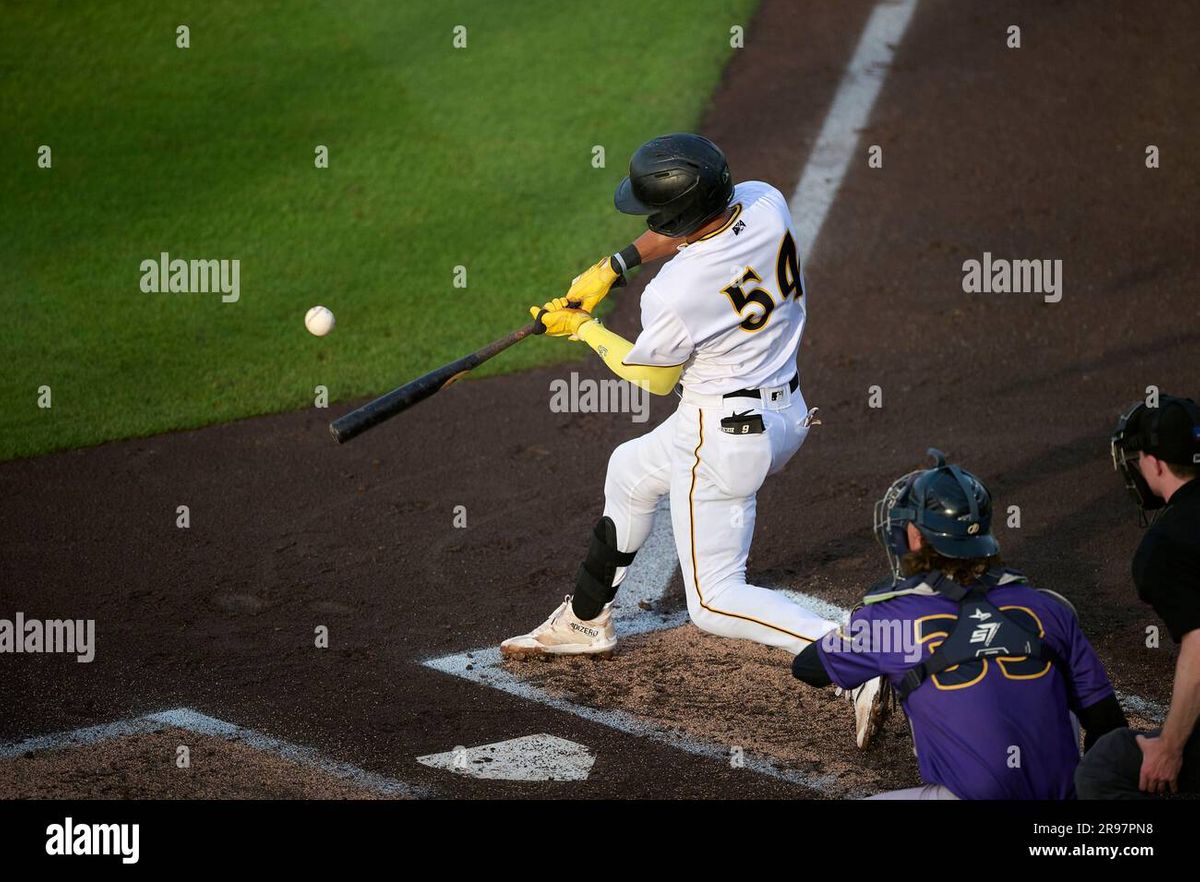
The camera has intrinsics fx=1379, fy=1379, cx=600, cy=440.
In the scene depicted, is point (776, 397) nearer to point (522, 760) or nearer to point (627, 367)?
point (627, 367)

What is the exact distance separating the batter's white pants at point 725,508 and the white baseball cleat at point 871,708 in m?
0.27

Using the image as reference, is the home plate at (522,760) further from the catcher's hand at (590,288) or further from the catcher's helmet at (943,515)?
the catcher's hand at (590,288)

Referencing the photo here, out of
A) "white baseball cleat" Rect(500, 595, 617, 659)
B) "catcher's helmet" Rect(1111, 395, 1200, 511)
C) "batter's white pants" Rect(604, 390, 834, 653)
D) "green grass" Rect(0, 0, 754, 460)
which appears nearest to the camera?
"catcher's helmet" Rect(1111, 395, 1200, 511)

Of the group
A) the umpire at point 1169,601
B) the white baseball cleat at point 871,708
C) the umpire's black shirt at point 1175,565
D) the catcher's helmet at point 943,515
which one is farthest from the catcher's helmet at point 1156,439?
the white baseball cleat at point 871,708

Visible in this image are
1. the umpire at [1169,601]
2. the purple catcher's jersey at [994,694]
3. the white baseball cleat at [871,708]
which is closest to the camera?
the purple catcher's jersey at [994,694]

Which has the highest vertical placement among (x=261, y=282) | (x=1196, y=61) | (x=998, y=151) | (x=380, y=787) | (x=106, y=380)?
(x=1196, y=61)

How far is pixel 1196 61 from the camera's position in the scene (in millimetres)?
10953

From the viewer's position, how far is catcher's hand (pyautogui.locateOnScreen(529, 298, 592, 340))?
5027mm

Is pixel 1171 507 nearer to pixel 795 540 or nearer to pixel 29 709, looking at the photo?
pixel 795 540

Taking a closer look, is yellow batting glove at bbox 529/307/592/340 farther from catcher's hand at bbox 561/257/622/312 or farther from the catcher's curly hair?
the catcher's curly hair

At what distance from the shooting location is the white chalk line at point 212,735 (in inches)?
179

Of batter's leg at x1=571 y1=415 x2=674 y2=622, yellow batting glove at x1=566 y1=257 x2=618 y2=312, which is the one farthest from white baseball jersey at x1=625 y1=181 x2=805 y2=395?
yellow batting glove at x1=566 y1=257 x2=618 y2=312
